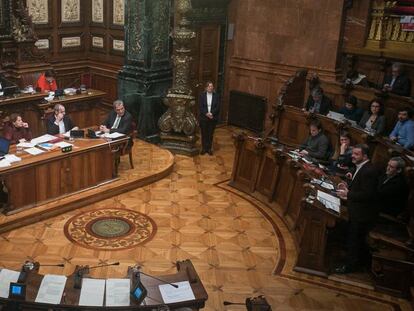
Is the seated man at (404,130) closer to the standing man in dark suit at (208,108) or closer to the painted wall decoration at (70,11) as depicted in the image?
the standing man in dark suit at (208,108)

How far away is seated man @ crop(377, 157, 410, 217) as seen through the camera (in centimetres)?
652

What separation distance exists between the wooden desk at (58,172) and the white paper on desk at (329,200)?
3525 millimetres

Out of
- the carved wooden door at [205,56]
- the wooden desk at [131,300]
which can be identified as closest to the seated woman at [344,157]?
the wooden desk at [131,300]

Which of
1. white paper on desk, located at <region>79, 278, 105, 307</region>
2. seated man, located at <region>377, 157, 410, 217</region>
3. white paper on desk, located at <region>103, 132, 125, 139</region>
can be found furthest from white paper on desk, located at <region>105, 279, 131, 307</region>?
white paper on desk, located at <region>103, 132, 125, 139</region>

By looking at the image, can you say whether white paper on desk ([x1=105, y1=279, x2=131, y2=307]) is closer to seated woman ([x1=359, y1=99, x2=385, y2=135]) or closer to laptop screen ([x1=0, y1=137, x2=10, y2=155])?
laptop screen ([x1=0, y1=137, x2=10, y2=155])

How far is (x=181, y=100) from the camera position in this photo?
1034cm

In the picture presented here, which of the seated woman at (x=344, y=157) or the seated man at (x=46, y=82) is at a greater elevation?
the seated man at (x=46, y=82)

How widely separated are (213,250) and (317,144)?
2555 millimetres

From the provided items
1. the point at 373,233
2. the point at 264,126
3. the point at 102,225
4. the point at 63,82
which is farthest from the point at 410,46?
the point at 63,82

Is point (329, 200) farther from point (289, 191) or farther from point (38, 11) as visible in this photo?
point (38, 11)

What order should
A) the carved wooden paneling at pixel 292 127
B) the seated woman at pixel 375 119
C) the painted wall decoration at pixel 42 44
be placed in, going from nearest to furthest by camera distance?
1. the seated woman at pixel 375 119
2. the carved wooden paneling at pixel 292 127
3. the painted wall decoration at pixel 42 44

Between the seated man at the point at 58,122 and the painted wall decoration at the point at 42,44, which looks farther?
the painted wall decoration at the point at 42,44

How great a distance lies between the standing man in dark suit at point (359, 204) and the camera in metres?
6.05

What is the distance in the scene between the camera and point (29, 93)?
33.9 ft
